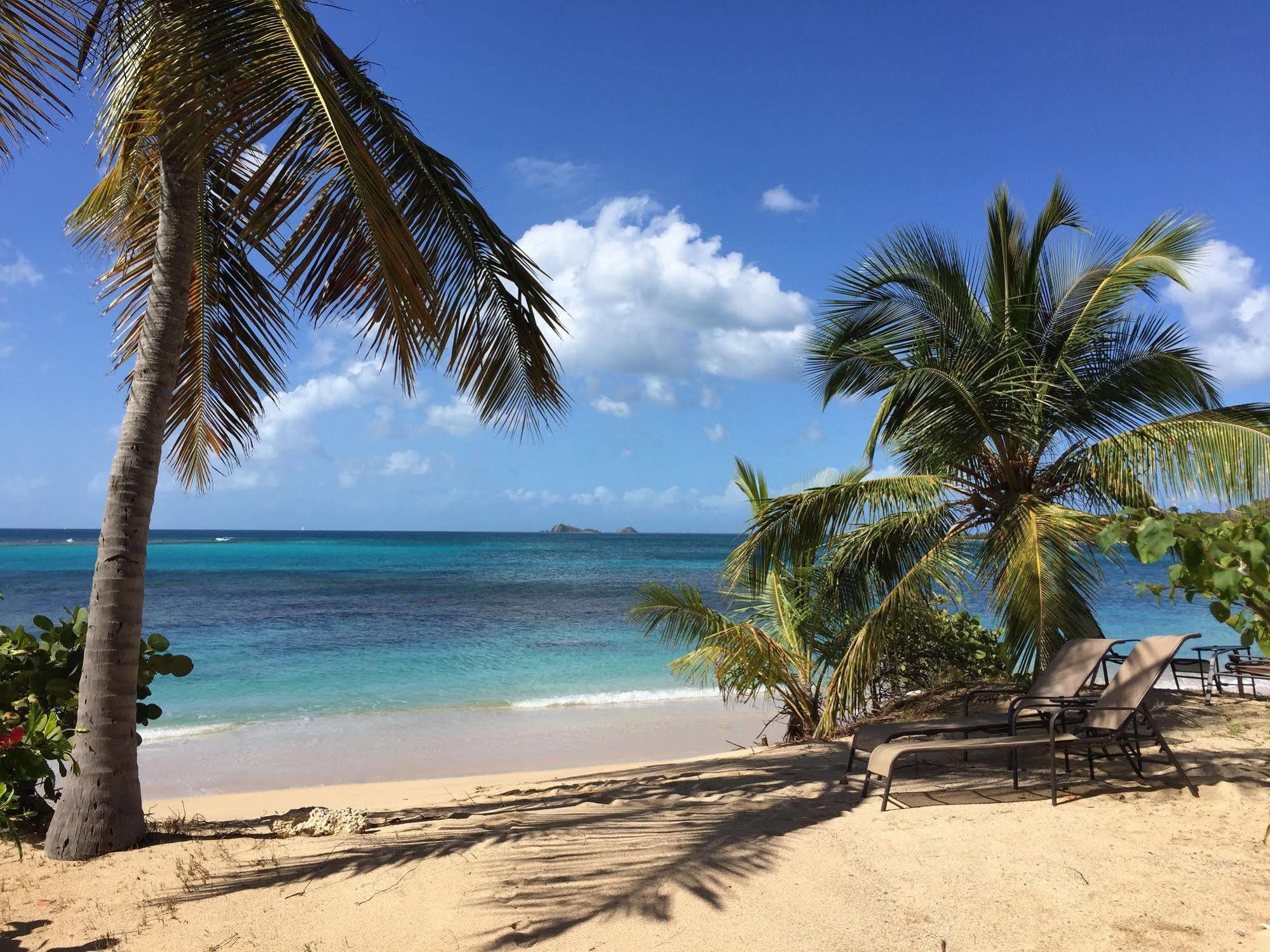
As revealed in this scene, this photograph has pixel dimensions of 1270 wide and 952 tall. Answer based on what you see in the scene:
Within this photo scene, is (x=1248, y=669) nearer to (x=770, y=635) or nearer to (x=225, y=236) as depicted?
(x=770, y=635)

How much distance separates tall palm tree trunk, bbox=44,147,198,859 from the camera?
12.8ft

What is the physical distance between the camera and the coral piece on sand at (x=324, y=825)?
14.1ft

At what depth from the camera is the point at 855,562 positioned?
7.61m

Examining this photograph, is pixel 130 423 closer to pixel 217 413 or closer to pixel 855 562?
pixel 217 413

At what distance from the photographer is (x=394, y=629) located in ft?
70.2

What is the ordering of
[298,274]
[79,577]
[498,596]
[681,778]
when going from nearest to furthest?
[298,274] < [681,778] < [498,596] < [79,577]

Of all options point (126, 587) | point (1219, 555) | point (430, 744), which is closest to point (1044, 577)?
point (1219, 555)

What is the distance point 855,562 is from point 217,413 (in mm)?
5707

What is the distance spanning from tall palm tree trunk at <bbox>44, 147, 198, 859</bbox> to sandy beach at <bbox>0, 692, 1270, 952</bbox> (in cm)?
20

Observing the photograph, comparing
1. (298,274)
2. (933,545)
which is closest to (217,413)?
(298,274)

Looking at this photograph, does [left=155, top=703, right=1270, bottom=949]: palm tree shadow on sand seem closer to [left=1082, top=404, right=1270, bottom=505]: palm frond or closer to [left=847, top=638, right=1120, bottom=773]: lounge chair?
[left=847, top=638, right=1120, bottom=773]: lounge chair

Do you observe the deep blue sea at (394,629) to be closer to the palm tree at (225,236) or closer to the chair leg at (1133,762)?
the palm tree at (225,236)

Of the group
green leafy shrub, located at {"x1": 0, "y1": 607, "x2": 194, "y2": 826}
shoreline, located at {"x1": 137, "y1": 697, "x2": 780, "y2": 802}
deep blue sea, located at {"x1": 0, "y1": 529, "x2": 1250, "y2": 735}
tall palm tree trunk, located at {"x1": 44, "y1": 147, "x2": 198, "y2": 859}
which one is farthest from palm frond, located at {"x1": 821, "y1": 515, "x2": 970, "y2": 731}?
deep blue sea, located at {"x1": 0, "y1": 529, "x2": 1250, "y2": 735}

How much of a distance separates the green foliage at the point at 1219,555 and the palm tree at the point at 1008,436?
3301mm
